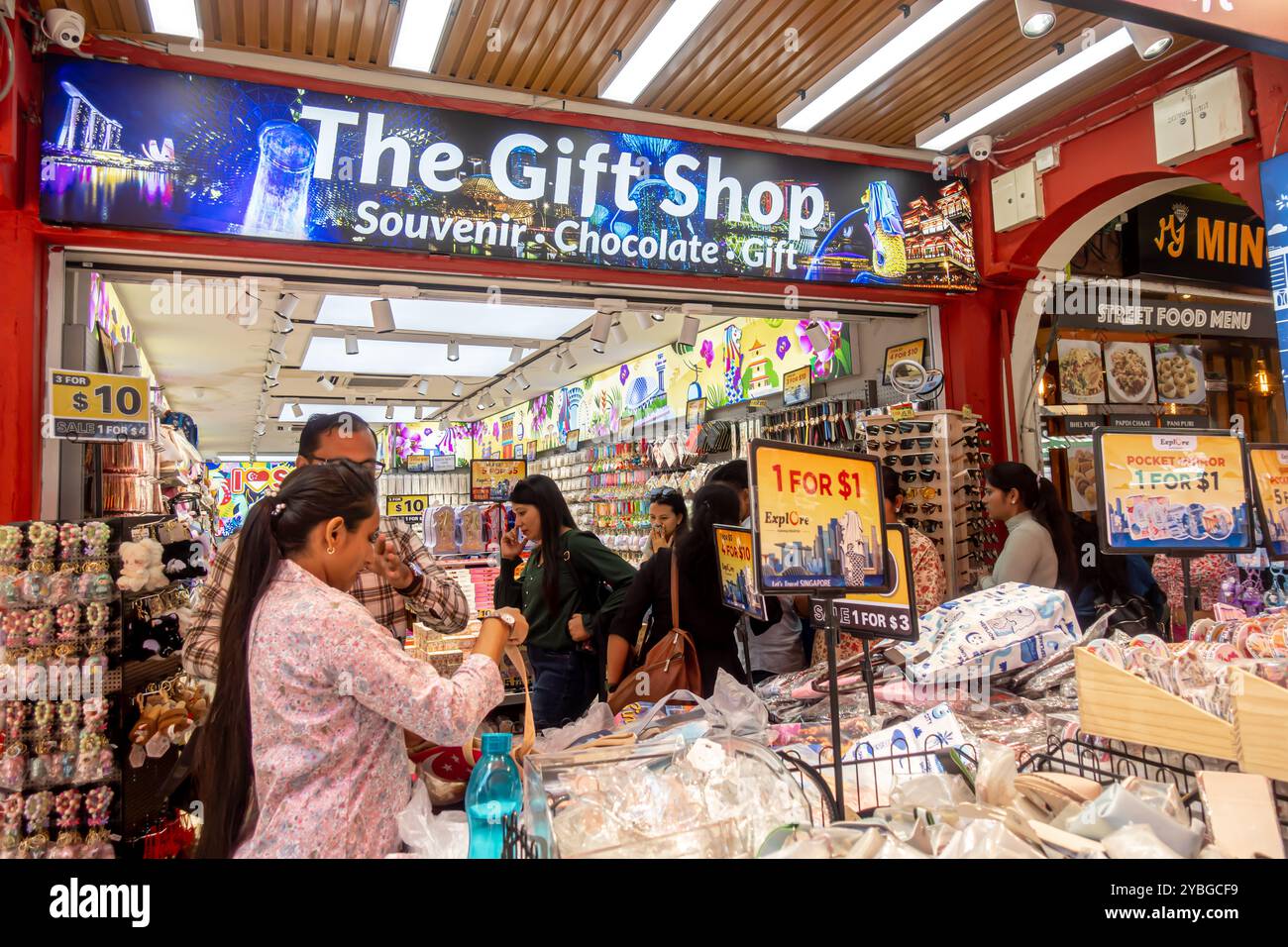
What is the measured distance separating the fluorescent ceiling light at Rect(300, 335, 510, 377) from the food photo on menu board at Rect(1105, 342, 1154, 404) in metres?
5.96

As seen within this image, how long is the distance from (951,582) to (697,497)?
288 cm

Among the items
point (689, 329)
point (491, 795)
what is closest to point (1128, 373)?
point (689, 329)

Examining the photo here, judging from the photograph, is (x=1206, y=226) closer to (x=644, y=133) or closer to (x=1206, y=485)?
(x=644, y=133)

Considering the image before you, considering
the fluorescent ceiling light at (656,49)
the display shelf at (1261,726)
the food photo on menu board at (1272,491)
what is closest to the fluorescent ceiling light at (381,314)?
the fluorescent ceiling light at (656,49)

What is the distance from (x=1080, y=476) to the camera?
6277mm

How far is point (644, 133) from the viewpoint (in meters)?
5.08

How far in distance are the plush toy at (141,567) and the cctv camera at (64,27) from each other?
2.44 meters

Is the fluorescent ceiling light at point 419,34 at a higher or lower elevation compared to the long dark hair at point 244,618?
higher

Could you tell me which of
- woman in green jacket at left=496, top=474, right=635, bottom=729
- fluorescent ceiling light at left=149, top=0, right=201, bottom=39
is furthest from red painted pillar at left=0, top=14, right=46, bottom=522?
woman in green jacket at left=496, top=474, right=635, bottom=729

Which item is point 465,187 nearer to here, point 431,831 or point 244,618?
point 244,618

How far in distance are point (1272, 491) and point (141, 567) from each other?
418cm

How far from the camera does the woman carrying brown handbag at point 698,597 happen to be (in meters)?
3.33

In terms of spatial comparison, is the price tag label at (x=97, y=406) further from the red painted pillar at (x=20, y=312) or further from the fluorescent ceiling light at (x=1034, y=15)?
the fluorescent ceiling light at (x=1034, y=15)
